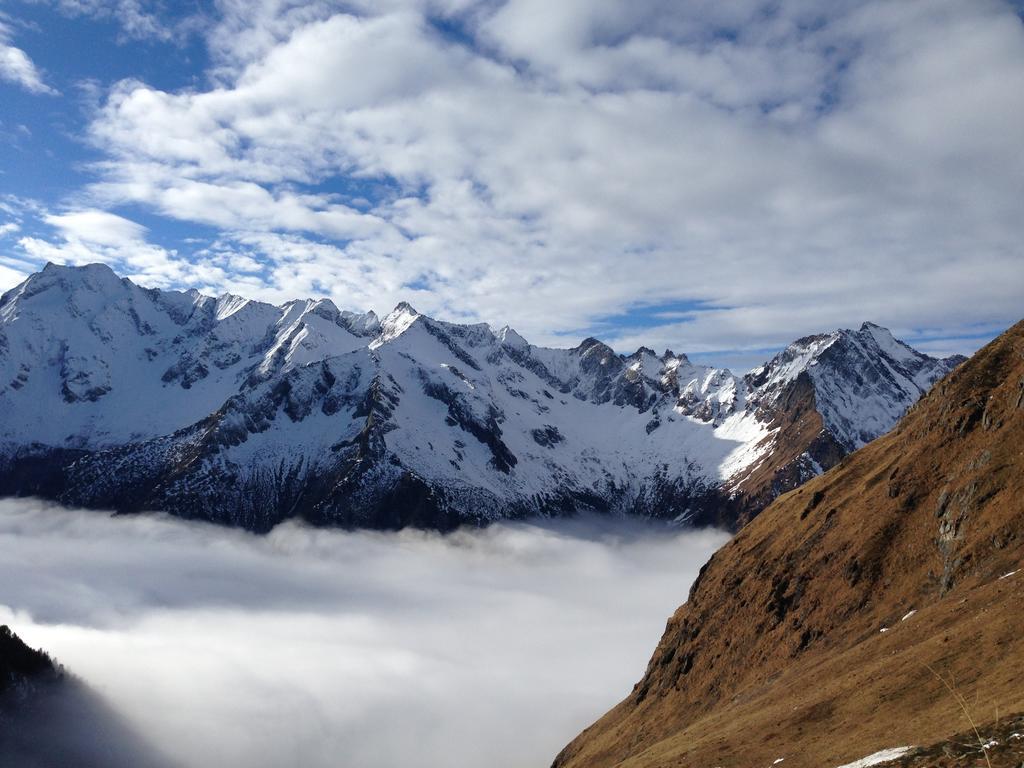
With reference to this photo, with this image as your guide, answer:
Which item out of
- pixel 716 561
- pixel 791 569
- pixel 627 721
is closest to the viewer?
pixel 791 569

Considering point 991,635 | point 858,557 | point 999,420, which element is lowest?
point 991,635

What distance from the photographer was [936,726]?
142 ft

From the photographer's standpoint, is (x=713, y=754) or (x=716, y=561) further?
(x=716, y=561)

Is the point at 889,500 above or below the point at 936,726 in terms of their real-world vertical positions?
above

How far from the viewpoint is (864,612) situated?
269ft

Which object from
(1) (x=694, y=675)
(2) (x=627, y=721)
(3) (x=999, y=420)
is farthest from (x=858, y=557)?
(2) (x=627, y=721)

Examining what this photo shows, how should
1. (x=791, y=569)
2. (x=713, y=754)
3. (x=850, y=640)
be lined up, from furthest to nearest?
1. (x=791, y=569)
2. (x=850, y=640)
3. (x=713, y=754)

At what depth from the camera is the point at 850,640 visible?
78875 millimetres

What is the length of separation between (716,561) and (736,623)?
23.4 meters

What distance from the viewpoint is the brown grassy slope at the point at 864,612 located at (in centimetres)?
5188

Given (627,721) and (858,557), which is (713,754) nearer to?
(858,557)

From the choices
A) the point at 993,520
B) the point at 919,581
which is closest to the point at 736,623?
the point at 919,581

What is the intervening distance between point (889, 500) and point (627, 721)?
52492mm

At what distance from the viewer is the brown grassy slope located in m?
51.9
